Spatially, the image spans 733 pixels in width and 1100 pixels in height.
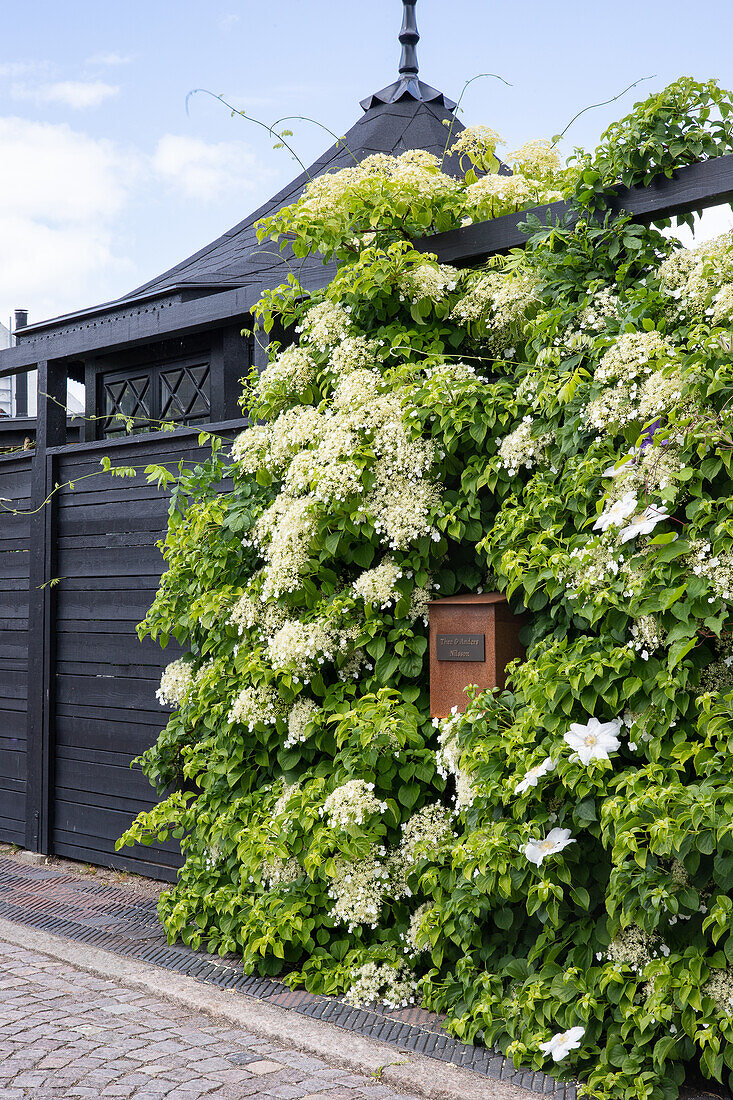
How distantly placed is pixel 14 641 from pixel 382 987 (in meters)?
4.24

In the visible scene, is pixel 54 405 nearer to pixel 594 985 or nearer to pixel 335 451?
pixel 335 451

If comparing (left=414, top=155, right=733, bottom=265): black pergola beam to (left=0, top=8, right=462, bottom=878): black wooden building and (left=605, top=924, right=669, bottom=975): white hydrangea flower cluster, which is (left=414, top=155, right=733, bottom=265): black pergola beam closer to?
(left=0, top=8, right=462, bottom=878): black wooden building

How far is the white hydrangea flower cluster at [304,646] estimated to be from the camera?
419cm

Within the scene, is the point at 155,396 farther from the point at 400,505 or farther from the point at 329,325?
the point at 400,505

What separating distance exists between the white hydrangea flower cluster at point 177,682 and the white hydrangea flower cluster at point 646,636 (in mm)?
2457

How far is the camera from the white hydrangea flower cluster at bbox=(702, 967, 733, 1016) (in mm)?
2984

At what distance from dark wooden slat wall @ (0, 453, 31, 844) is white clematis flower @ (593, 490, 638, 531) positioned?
4.93 metres

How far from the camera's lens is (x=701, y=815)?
9.57 ft

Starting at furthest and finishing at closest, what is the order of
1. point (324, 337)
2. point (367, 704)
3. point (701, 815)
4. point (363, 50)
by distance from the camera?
point (363, 50) → point (324, 337) → point (367, 704) → point (701, 815)

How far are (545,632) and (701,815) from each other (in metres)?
1.07

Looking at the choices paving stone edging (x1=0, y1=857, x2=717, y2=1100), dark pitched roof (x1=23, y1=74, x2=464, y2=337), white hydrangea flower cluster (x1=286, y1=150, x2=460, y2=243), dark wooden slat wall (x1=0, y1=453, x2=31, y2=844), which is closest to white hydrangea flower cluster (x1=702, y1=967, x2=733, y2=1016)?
paving stone edging (x1=0, y1=857, x2=717, y2=1100)

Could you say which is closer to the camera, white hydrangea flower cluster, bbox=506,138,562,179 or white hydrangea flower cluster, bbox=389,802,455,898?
white hydrangea flower cluster, bbox=389,802,455,898

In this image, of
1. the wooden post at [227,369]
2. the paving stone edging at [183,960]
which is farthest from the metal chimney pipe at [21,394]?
the paving stone edging at [183,960]

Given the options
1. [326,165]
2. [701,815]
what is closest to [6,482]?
[326,165]
